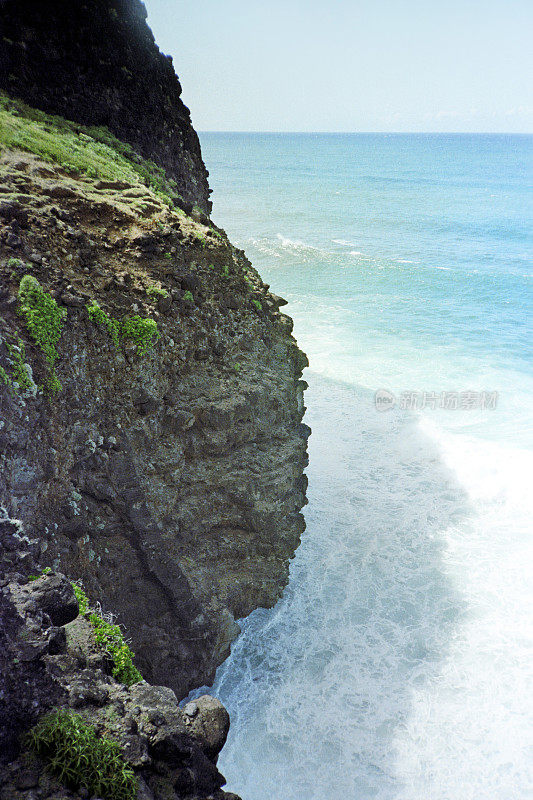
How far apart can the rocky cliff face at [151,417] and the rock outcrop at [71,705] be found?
4.66 feet

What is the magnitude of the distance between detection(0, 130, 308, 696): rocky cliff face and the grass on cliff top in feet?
0.96

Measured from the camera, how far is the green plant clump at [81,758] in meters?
4.19

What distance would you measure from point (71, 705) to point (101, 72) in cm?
1034

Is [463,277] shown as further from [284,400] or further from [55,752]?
[55,752]

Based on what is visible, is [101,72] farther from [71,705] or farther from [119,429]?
[71,705]

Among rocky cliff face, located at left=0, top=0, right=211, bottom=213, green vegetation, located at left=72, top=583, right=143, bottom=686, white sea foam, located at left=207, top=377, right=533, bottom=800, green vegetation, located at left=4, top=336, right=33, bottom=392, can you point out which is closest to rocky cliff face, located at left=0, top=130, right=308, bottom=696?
green vegetation, located at left=4, top=336, right=33, bottom=392

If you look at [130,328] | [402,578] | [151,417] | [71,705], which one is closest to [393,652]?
[402,578]

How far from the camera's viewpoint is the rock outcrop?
4238mm

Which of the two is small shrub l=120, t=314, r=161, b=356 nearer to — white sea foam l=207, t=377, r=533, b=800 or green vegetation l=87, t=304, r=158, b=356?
green vegetation l=87, t=304, r=158, b=356

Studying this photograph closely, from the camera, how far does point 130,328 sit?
757 centimetres

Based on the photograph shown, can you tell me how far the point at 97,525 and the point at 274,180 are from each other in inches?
2677

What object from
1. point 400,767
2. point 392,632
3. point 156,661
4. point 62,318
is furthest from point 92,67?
point 400,767

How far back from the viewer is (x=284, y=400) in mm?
9094

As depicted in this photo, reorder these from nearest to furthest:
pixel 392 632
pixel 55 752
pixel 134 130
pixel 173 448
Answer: pixel 55 752 < pixel 173 448 < pixel 392 632 < pixel 134 130
